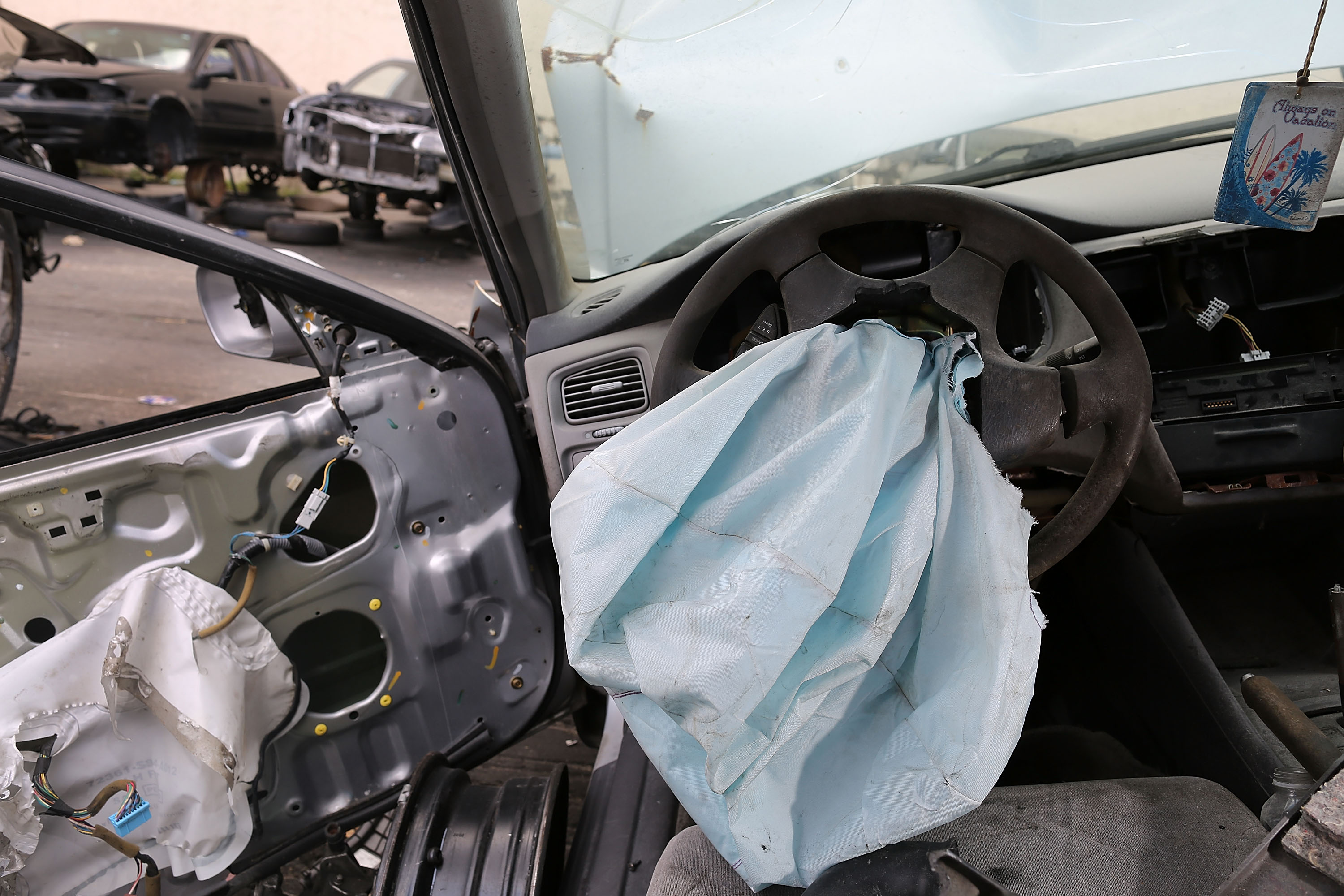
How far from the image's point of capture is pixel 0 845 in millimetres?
1424

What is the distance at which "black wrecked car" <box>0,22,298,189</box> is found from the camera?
6125 mm

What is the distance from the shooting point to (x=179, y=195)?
307 inches

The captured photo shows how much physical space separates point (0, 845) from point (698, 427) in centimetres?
147

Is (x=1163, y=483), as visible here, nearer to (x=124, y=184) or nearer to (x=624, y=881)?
(x=624, y=881)

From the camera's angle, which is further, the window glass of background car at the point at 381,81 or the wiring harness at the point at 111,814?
the window glass of background car at the point at 381,81

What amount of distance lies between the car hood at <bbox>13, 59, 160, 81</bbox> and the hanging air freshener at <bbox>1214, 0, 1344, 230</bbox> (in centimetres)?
680

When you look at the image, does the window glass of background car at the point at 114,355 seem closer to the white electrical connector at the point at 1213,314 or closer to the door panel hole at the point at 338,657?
the door panel hole at the point at 338,657

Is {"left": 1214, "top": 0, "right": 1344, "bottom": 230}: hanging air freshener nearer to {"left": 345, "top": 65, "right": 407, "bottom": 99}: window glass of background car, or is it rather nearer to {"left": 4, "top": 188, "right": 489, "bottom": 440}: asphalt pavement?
{"left": 4, "top": 188, "right": 489, "bottom": 440}: asphalt pavement

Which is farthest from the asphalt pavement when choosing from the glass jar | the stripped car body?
the glass jar

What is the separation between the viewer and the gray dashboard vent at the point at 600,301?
188 centimetres

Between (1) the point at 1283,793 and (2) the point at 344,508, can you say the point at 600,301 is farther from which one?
(1) the point at 1283,793

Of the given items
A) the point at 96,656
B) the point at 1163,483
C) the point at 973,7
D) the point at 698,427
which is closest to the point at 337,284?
the point at 96,656

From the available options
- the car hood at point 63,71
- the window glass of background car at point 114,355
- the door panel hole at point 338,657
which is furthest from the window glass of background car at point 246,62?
the door panel hole at point 338,657

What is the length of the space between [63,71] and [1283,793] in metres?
8.15
